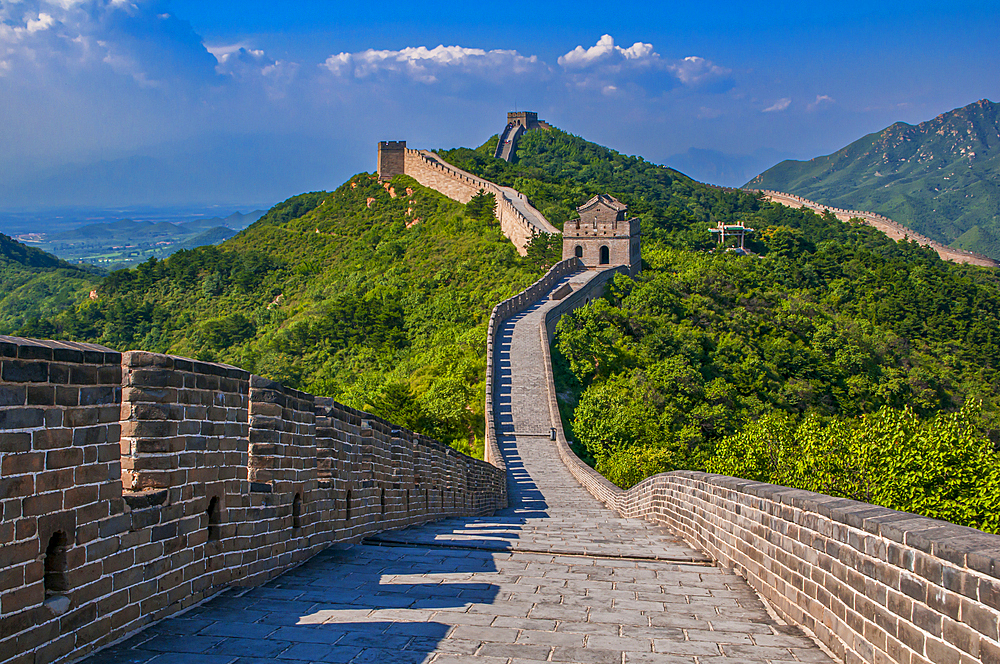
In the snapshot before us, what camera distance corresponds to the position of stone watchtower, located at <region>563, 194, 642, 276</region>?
44.8 metres

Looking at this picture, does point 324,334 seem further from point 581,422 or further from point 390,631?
point 390,631

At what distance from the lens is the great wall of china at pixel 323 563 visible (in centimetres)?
391

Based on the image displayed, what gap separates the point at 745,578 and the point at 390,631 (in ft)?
11.6

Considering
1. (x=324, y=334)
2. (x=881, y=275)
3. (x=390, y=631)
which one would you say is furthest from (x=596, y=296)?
(x=390, y=631)

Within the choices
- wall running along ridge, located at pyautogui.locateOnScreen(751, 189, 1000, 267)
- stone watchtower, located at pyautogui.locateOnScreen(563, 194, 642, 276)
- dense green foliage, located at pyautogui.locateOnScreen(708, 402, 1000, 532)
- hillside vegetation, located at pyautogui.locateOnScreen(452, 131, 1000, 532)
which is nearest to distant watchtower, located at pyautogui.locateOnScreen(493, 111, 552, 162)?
hillside vegetation, located at pyautogui.locateOnScreen(452, 131, 1000, 532)

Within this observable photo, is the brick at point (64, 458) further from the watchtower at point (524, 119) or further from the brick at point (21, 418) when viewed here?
the watchtower at point (524, 119)

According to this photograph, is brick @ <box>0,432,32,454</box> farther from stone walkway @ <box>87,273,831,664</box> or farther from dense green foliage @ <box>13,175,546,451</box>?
→ dense green foliage @ <box>13,175,546,451</box>

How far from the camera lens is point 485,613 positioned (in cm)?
512

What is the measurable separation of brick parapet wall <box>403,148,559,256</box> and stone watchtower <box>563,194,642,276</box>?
3.59 meters

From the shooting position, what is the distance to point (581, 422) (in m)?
26.6

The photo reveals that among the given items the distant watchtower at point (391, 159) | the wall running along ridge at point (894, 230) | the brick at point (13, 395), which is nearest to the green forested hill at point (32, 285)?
the distant watchtower at point (391, 159)

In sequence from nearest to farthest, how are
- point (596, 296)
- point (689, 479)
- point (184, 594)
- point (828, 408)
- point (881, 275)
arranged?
point (184, 594) → point (689, 479) → point (828, 408) → point (596, 296) → point (881, 275)

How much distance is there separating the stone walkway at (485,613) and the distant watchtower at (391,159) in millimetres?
63049

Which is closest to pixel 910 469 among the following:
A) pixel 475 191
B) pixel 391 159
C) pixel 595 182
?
pixel 475 191
